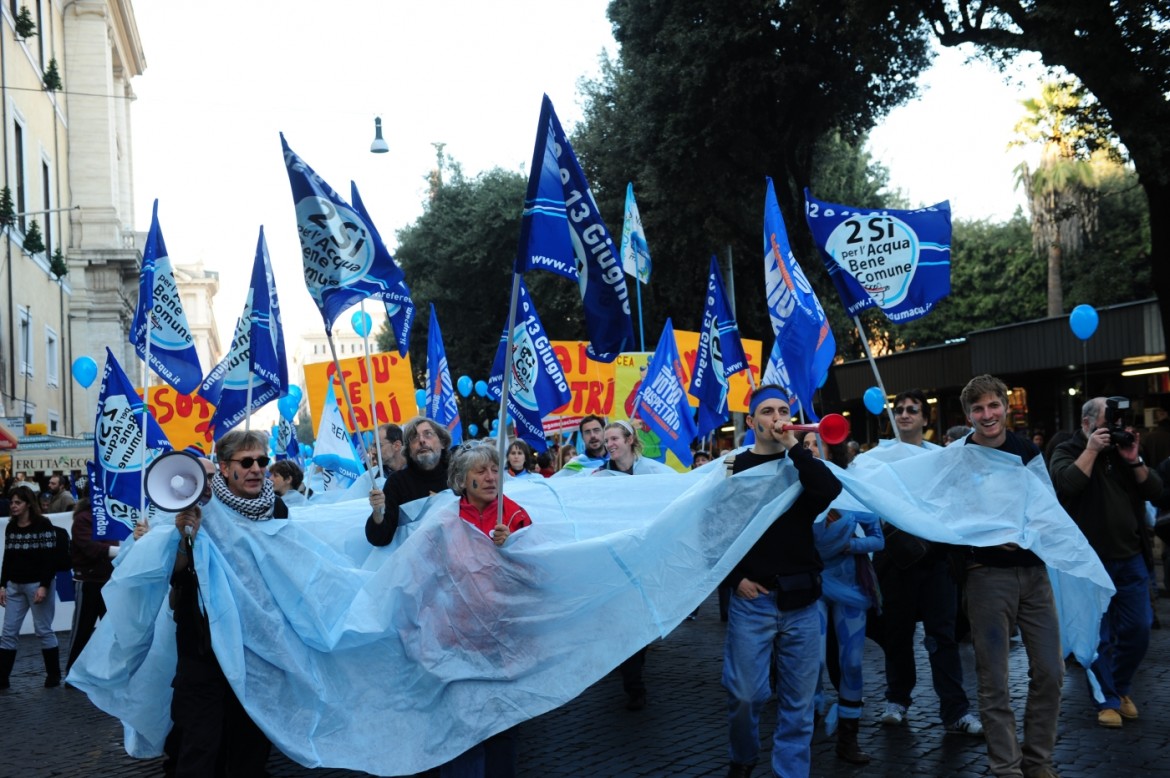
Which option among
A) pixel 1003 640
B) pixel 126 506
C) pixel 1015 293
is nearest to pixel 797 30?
pixel 126 506

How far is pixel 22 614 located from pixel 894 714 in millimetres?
7600

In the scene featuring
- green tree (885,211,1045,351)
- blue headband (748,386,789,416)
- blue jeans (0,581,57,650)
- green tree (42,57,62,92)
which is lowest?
blue jeans (0,581,57,650)

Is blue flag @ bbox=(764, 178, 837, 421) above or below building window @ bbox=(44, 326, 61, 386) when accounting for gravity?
below

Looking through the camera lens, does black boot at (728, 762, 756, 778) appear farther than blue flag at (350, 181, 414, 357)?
No

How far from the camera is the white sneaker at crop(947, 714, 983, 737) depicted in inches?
270

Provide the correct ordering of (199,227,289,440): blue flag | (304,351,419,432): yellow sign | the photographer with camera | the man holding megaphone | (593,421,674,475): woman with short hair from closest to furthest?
the man holding megaphone → the photographer with camera → (593,421,674,475): woman with short hair → (199,227,289,440): blue flag → (304,351,419,432): yellow sign

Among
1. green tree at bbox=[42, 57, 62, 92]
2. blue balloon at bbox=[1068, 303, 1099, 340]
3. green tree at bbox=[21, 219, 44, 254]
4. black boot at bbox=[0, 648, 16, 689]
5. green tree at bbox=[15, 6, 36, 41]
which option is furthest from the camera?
green tree at bbox=[42, 57, 62, 92]

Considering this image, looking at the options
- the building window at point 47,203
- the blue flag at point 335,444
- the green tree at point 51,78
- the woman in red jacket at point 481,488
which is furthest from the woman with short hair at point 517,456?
the building window at point 47,203

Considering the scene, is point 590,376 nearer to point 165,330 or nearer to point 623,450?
point 165,330

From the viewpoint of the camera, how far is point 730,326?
12.9 metres

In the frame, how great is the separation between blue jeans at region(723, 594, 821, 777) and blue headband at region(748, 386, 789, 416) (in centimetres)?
82

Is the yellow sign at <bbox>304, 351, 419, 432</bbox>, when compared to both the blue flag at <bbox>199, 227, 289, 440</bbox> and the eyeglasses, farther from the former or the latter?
the eyeglasses

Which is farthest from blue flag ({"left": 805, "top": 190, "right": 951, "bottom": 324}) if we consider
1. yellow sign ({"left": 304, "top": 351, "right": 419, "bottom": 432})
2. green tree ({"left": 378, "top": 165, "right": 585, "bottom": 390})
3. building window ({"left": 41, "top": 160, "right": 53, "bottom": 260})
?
green tree ({"left": 378, "top": 165, "right": 585, "bottom": 390})

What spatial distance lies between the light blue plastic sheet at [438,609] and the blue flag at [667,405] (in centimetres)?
678
